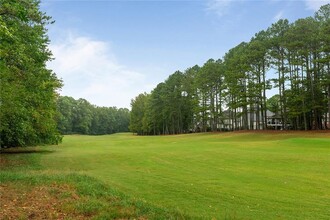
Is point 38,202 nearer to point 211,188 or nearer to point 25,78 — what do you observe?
point 211,188

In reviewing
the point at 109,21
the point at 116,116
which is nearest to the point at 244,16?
the point at 109,21

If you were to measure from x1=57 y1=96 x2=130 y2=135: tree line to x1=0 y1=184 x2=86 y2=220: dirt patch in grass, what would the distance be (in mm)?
107025

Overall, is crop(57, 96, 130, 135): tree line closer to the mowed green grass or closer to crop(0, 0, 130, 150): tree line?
crop(0, 0, 130, 150): tree line

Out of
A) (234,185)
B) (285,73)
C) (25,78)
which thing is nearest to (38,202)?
(234,185)

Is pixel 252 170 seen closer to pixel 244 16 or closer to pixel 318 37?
pixel 244 16

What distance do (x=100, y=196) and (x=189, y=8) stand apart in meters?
15.4

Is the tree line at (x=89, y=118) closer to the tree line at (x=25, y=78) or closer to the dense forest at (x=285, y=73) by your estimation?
the dense forest at (x=285, y=73)

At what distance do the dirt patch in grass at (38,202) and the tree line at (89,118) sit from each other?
10703 cm

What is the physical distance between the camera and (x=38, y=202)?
882cm

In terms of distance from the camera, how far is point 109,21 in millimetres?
21969

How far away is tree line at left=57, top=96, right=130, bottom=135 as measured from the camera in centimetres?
11965

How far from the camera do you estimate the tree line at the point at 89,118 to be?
120 meters

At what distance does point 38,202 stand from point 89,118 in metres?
125

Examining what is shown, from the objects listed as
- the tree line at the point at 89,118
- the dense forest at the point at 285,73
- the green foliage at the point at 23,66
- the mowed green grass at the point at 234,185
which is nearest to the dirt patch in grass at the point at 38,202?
the mowed green grass at the point at 234,185
